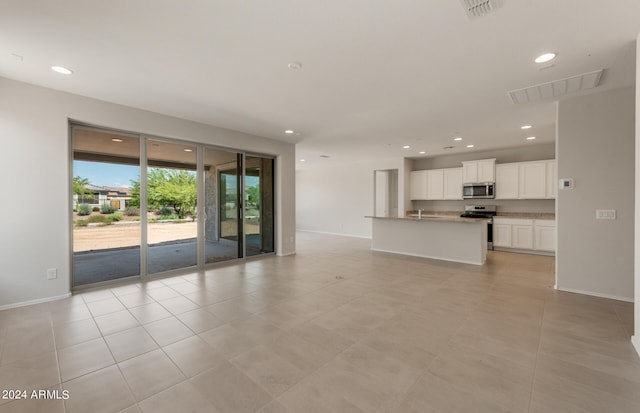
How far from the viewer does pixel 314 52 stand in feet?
8.45

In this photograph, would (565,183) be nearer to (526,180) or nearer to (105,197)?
(526,180)

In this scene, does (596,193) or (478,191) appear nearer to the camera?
(596,193)

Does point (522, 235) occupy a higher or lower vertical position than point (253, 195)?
lower

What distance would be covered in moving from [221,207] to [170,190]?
101cm

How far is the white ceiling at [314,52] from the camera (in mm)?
2035

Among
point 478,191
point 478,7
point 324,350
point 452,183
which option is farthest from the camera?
point 452,183

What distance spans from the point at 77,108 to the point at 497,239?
28.3ft

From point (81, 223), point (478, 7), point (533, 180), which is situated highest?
point (478, 7)

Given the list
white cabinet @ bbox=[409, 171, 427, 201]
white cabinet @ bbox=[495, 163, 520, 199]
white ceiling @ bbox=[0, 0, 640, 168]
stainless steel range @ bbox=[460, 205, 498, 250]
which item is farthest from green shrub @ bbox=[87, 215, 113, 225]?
white cabinet @ bbox=[495, 163, 520, 199]

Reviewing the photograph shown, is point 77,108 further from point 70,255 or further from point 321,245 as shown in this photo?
point 321,245

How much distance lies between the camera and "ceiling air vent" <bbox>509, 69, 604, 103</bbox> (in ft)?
10.1

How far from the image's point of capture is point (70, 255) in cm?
362

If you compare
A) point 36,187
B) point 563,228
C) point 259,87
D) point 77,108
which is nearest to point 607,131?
point 563,228

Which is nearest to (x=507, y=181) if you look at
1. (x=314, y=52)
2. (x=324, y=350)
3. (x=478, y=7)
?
(x=478, y=7)
